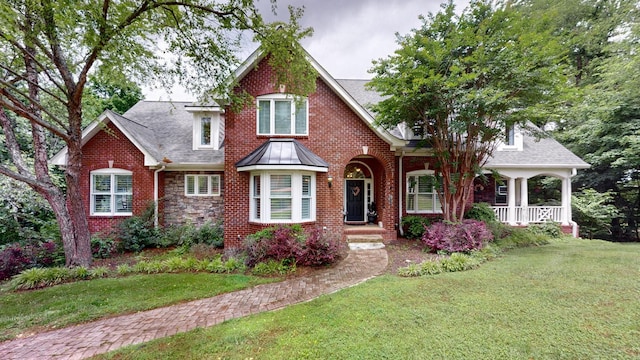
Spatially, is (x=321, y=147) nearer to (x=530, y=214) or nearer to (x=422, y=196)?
(x=422, y=196)

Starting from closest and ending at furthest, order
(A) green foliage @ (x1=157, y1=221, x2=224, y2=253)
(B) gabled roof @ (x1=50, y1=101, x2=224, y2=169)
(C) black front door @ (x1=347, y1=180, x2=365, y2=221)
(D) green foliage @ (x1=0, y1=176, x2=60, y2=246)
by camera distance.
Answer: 1. (D) green foliage @ (x1=0, y1=176, x2=60, y2=246)
2. (A) green foliage @ (x1=157, y1=221, x2=224, y2=253)
3. (B) gabled roof @ (x1=50, y1=101, x2=224, y2=169)
4. (C) black front door @ (x1=347, y1=180, x2=365, y2=221)

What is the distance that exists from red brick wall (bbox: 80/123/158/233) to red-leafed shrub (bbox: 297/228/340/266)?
7.45m

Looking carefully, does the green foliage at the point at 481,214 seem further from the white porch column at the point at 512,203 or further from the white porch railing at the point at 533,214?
the white porch column at the point at 512,203

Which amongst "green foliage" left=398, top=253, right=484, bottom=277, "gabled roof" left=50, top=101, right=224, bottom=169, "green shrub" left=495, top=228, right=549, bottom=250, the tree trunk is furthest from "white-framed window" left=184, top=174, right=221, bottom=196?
"green shrub" left=495, top=228, right=549, bottom=250

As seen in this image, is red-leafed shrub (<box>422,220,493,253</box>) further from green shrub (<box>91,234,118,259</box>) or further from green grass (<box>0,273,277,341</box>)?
green shrub (<box>91,234,118,259</box>)

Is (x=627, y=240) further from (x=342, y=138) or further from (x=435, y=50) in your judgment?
(x=342, y=138)

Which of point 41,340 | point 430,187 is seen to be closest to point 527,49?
point 430,187

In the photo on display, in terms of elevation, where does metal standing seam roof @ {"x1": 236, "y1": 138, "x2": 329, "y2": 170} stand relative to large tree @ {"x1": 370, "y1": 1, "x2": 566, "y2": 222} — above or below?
below

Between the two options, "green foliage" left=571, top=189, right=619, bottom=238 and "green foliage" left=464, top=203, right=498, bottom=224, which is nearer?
"green foliage" left=464, top=203, right=498, bottom=224

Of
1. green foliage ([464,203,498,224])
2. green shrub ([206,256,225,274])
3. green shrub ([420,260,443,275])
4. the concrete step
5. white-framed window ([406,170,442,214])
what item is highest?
white-framed window ([406,170,442,214])

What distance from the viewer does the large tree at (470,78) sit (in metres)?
7.42

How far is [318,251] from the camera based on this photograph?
285 inches

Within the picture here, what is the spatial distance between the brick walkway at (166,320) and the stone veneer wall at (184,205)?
6107 mm

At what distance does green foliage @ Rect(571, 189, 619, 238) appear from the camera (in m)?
12.6
